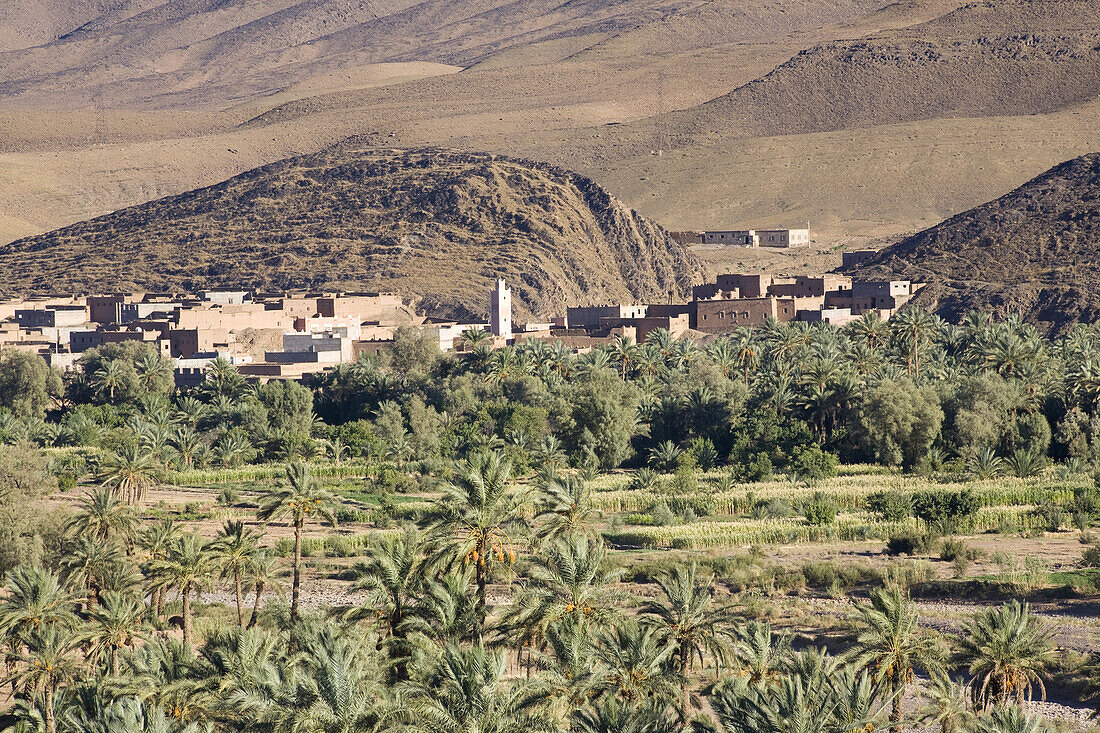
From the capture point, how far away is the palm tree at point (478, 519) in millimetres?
29219

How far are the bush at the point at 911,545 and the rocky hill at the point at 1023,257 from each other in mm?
67751

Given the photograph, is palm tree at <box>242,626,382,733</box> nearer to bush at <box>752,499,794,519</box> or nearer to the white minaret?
bush at <box>752,499,794,519</box>

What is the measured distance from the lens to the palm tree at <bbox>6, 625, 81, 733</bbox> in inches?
1096

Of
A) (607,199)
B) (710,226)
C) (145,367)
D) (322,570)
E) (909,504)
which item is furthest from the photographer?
(710,226)

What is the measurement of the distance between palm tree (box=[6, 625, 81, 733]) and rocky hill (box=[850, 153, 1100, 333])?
295 ft

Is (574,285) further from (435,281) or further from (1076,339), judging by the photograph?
(1076,339)

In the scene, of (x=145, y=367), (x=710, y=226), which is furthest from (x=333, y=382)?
(x=710, y=226)

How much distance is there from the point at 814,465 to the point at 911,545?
14.1 metres

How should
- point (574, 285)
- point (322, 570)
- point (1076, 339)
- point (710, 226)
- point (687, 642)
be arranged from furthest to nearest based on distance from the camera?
1. point (710, 226)
2. point (574, 285)
3. point (1076, 339)
4. point (322, 570)
5. point (687, 642)

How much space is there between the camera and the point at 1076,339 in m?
78.0

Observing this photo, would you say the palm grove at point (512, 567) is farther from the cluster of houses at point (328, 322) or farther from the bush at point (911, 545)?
the cluster of houses at point (328, 322)

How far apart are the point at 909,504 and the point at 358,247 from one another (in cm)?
11440

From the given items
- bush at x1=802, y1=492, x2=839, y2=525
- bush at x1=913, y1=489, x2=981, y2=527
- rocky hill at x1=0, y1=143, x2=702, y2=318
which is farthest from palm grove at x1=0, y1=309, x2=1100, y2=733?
rocky hill at x1=0, y1=143, x2=702, y2=318

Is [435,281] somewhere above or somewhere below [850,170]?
below
